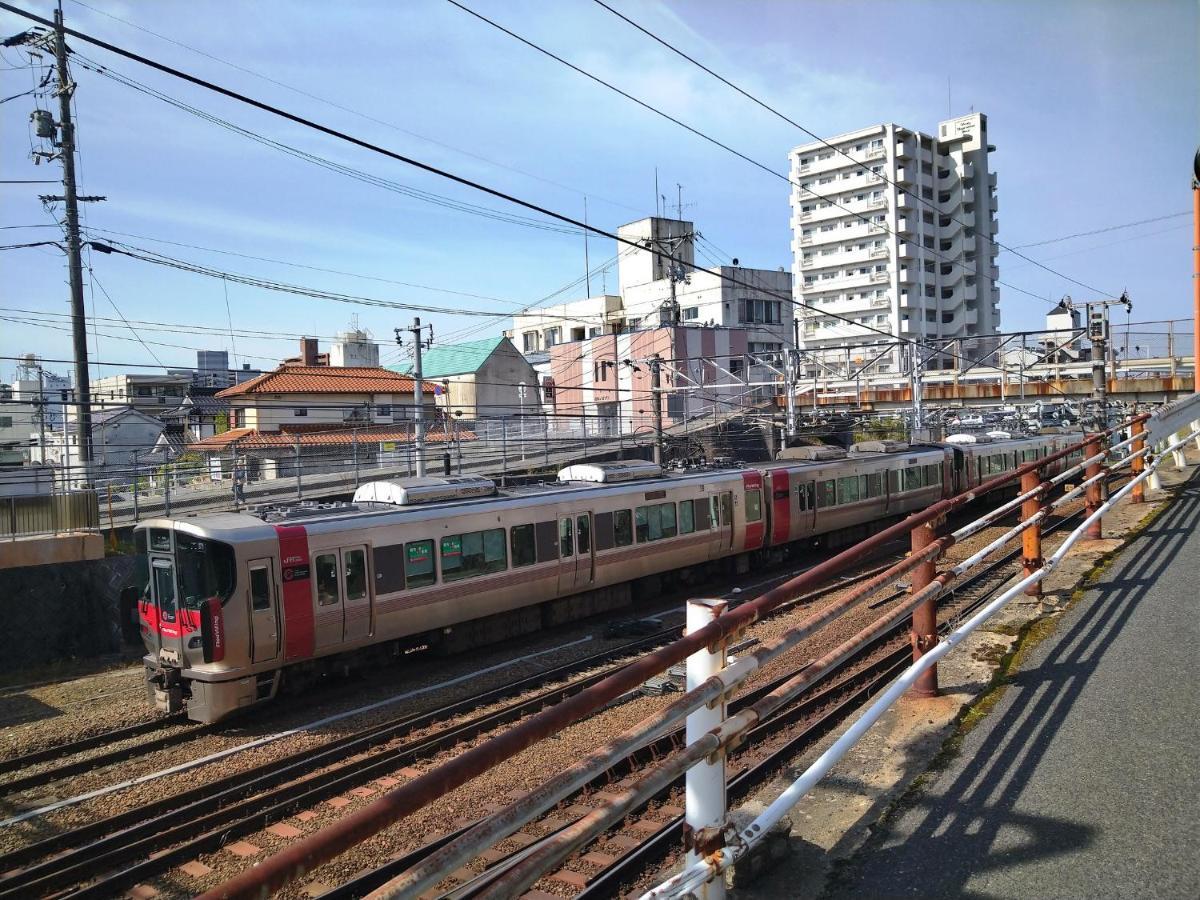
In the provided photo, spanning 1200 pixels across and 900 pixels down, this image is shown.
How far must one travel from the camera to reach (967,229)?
218 ft

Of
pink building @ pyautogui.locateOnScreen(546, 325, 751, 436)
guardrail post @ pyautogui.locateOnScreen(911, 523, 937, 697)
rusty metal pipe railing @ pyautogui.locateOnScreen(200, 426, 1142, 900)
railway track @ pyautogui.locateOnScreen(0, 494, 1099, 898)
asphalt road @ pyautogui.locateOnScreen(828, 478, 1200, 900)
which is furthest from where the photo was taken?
pink building @ pyautogui.locateOnScreen(546, 325, 751, 436)

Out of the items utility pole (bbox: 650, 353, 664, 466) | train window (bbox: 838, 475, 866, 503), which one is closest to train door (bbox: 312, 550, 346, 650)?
utility pole (bbox: 650, 353, 664, 466)

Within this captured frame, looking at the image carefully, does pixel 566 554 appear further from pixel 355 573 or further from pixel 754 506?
pixel 754 506

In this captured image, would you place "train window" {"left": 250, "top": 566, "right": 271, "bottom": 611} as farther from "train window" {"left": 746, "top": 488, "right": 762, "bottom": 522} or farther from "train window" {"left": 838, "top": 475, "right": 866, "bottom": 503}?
"train window" {"left": 838, "top": 475, "right": 866, "bottom": 503}

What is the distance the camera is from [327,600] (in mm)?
10258

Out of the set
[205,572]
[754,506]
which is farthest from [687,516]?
[205,572]

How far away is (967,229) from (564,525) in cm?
6283

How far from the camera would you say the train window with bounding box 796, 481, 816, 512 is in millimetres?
18453

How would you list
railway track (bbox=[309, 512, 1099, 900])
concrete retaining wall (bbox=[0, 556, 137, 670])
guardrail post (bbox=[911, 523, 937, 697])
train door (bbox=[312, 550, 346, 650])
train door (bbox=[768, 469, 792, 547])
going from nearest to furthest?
guardrail post (bbox=[911, 523, 937, 697]), railway track (bbox=[309, 512, 1099, 900]), train door (bbox=[312, 550, 346, 650]), concrete retaining wall (bbox=[0, 556, 137, 670]), train door (bbox=[768, 469, 792, 547])

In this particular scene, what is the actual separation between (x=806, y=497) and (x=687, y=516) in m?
4.27

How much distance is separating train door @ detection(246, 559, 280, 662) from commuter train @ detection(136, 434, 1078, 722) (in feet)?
0.05

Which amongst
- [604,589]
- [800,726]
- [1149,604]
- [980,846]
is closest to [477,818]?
[800,726]

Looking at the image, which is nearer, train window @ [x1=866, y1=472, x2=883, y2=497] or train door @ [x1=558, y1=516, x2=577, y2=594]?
train door @ [x1=558, y1=516, x2=577, y2=594]

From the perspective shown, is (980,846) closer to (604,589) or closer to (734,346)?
(604,589)
